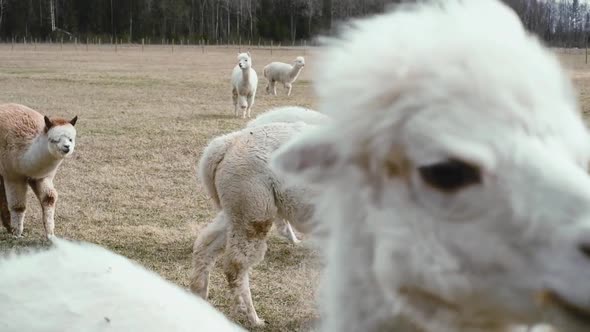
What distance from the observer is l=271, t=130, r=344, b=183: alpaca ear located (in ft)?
5.96

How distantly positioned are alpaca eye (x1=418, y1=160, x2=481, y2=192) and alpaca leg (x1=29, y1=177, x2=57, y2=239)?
564 centimetres

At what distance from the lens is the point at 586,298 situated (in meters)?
1.39

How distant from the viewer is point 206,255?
5.23 meters

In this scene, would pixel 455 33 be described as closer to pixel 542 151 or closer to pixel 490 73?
pixel 490 73

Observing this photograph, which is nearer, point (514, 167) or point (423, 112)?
point (514, 167)

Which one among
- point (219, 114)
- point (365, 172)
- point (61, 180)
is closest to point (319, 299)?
point (365, 172)

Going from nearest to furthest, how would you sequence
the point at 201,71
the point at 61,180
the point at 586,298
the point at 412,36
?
the point at 586,298, the point at 412,36, the point at 61,180, the point at 201,71

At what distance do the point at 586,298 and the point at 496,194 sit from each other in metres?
0.28

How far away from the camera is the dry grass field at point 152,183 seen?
5621mm

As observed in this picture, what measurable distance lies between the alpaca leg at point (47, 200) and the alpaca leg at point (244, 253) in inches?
94.6

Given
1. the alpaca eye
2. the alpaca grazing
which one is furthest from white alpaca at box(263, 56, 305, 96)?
the alpaca eye

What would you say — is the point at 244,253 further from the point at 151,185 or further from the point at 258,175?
the point at 151,185

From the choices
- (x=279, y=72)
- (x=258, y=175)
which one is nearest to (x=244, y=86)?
(x=279, y=72)

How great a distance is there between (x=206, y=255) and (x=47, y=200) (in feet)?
7.77
